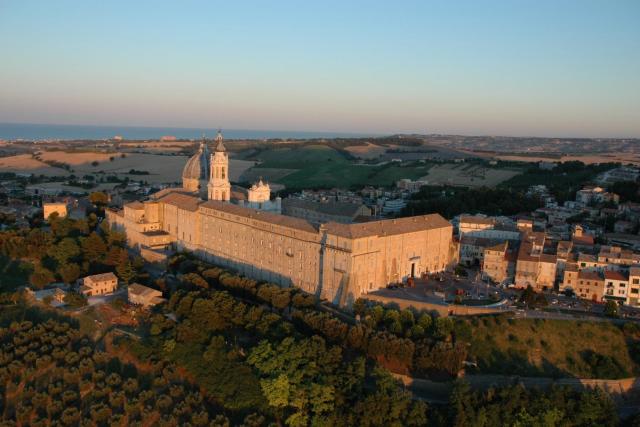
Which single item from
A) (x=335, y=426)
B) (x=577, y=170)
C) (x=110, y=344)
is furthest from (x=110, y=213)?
(x=577, y=170)

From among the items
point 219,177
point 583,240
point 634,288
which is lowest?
point 634,288

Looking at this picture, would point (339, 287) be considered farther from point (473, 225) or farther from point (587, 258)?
point (473, 225)

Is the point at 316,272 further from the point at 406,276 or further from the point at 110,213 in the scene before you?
the point at 110,213

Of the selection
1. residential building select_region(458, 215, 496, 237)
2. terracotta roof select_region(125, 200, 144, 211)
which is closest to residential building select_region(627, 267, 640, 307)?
residential building select_region(458, 215, 496, 237)

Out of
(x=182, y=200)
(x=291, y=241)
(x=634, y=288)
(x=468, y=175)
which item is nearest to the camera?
(x=634, y=288)

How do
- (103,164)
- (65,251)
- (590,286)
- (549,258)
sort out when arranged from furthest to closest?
(103,164), (65,251), (549,258), (590,286)

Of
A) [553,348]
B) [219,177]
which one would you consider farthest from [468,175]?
[553,348]
